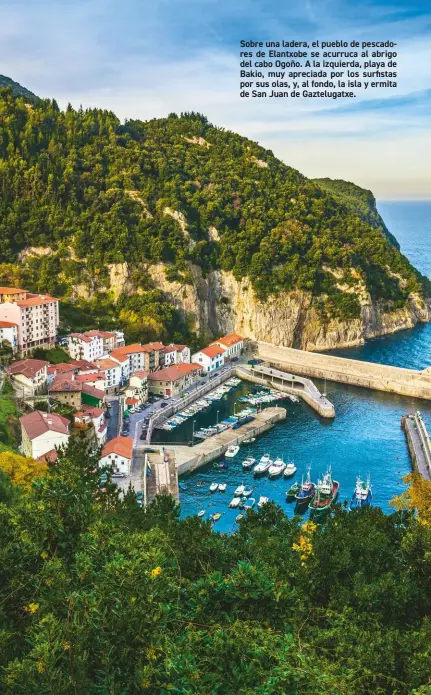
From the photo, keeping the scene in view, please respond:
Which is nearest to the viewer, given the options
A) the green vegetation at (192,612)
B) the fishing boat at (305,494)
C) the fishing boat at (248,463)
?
the green vegetation at (192,612)

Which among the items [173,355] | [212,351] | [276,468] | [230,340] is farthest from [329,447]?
[230,340]

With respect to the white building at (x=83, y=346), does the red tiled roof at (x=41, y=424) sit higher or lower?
lower

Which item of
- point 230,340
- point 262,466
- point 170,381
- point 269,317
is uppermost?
point 269,317

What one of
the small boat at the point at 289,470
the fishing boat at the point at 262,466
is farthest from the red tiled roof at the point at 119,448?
the small boat at the point at 289,470

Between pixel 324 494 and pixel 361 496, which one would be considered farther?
pixel 324 494

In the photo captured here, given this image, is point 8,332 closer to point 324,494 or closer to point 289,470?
point 289,470

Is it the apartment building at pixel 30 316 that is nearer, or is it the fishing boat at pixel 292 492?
the fishing boat at pixel 292 492

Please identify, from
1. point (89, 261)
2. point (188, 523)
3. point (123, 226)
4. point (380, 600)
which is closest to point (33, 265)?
point (89, 261)

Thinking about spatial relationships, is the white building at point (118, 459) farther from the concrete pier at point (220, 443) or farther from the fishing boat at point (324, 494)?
the fishing boat at point (324, 494)
